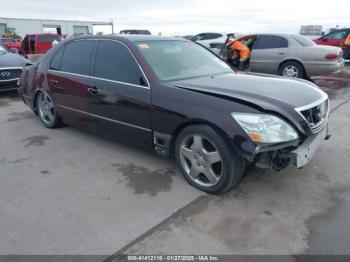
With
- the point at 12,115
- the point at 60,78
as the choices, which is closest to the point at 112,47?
the point at 60,78

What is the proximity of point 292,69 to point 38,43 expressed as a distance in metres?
15.5

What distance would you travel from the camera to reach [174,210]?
2.90 meters

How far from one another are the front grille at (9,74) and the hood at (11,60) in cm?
13

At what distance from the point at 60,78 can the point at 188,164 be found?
250 cm

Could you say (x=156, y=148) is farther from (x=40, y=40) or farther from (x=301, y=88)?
(x=40, y=40)

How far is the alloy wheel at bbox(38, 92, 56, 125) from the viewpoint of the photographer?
16.8ft

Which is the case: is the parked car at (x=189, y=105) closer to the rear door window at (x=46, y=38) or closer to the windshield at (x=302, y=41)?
the windshield at (x=302, y=41)

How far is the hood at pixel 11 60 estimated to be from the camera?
762 cm

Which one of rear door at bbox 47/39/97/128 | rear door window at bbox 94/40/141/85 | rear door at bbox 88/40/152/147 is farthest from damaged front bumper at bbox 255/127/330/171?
rear door at bbox 47/39/97/128

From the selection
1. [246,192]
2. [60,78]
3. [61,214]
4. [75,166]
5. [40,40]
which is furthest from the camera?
[40,40]

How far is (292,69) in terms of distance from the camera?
363 inches

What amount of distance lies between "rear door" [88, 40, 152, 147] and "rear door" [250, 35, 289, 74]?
21.8 ft

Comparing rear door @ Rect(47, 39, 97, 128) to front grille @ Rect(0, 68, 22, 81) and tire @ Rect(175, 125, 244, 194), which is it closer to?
tire @ Rect(175, 125, 244, 194)

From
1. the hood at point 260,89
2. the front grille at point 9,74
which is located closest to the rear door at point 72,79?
the hood at point 260,89
